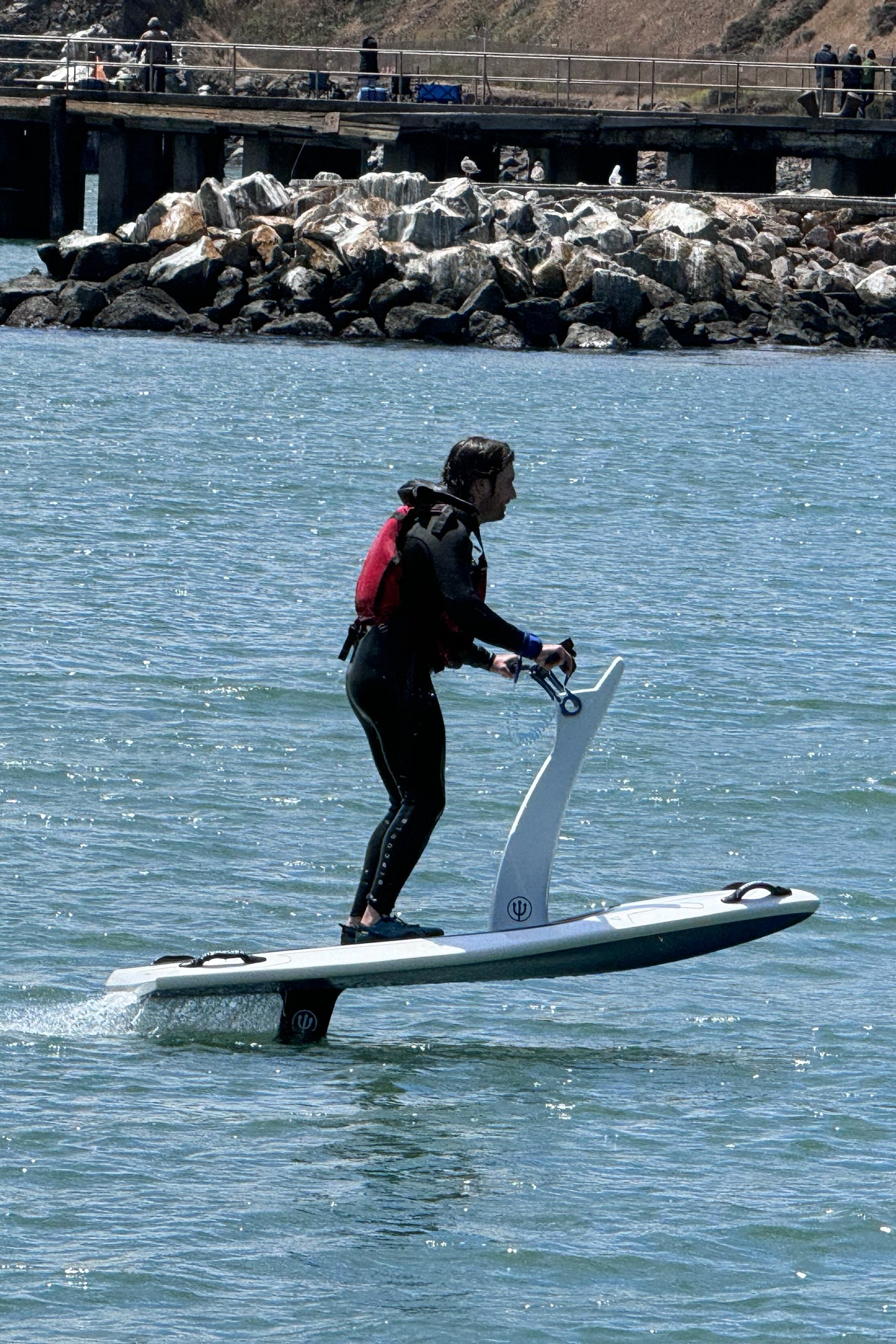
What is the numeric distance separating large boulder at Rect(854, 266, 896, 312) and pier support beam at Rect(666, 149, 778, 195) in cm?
704

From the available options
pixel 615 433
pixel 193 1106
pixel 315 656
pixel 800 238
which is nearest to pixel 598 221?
pixel 800 238

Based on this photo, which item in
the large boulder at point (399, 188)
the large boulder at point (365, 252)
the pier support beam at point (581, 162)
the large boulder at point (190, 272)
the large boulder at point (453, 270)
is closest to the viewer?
the large boulder at point (365, 252)

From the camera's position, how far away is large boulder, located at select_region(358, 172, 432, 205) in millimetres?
42312

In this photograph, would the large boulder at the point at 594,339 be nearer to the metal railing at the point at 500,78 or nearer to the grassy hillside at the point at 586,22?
the metal railing at the point at 500,78

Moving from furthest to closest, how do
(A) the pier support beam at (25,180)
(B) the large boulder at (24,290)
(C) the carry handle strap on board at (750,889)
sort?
(A) the pier support beam at (25,180), (B) the large boulder at (24,290), (C) the carry handle strap on board at (750,889)

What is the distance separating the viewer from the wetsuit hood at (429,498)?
6934mm

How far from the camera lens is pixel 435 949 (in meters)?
7.08

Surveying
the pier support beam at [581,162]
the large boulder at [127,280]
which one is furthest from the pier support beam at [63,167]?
the large boulder at [127,280]

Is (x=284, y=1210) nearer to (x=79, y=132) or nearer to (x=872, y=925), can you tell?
(x=872, y=925)

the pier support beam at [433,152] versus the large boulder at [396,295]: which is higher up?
the pier support beam at [433,152]

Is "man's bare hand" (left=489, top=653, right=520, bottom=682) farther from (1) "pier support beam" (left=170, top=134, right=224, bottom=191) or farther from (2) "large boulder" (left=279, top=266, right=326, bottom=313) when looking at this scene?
(1) "pier support beam" (left=170, top=134, right=224, bottom=191)

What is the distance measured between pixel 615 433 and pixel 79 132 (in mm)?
27026

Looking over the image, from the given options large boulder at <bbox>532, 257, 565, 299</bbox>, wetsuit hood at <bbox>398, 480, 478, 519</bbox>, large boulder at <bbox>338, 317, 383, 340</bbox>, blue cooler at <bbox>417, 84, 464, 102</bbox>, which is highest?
blue cooler at <bbox>417, 84, 464, 102</bbox>

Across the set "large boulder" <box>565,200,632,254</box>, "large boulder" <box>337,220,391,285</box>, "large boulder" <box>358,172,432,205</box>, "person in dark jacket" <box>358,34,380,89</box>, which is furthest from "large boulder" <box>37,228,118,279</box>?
"person in dark jacket" <box>358,34,380,89</box>
